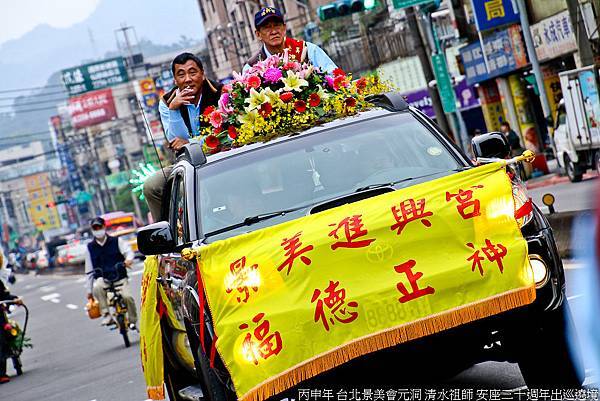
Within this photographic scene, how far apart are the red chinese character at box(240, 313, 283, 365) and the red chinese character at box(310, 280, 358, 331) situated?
0.22 metres

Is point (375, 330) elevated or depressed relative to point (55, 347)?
elevated

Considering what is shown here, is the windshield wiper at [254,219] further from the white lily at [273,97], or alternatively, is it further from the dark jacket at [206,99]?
the dark jacket at [206,99]

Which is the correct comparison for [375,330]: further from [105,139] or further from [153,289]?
[105,139]

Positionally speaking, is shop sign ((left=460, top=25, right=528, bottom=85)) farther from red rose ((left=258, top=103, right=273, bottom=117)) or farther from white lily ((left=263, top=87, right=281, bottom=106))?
red rose ((left=258, top=103, right=273, bottom=117))

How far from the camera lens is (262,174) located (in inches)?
289

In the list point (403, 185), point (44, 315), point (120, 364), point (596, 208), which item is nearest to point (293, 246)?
point (403, 185)

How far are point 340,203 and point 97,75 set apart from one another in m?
126

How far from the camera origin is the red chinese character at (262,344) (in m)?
5.91

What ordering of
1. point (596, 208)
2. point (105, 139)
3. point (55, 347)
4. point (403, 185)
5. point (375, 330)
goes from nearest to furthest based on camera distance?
1. point (596, 208)
2. point (375, 330)
3. point (403, 185)
4. point (55, 347)
5. point (105, 139)

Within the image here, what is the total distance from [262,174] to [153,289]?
1.62m

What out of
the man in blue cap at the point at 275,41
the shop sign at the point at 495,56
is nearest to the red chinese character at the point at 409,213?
the man in blue cap at the point at 275,41

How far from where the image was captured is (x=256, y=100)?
26.2 ft

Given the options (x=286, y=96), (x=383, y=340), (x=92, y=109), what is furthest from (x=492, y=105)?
(x=92, y=109)

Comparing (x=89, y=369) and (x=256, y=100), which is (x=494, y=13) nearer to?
(x=89, y=369)
